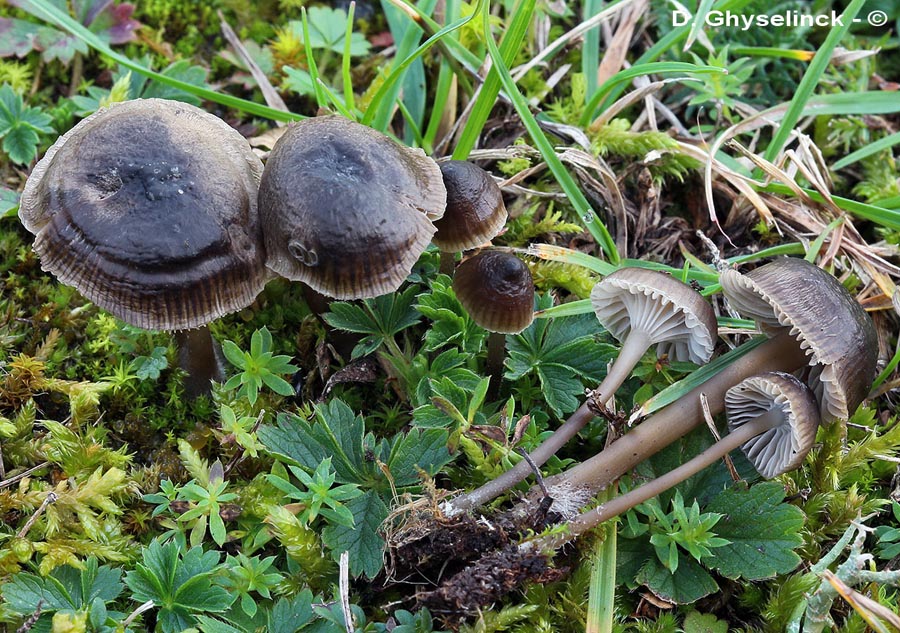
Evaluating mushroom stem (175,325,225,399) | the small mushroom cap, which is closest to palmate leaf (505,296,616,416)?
the small mushroom cap

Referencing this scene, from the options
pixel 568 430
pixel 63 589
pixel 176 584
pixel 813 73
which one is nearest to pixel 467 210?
pixel 568 430

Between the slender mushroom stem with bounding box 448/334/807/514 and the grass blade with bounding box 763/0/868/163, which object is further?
the grass blade with bounding box 763/0/868/163

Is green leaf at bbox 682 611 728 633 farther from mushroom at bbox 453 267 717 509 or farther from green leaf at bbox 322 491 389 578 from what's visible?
green leaf at bbox 322 491 389 578

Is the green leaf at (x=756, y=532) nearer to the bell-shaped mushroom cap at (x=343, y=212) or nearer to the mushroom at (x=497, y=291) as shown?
the mushroom at (x=497, y=291)

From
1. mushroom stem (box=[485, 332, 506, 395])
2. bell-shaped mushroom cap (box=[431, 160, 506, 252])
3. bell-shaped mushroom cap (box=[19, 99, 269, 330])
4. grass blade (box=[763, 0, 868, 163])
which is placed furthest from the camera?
grass blade (box=[763, 0, 868, 163])

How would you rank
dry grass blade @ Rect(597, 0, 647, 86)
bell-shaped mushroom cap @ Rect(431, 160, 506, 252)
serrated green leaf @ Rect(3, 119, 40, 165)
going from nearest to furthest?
bell-shaped mushroom cap @ Rect(431, 160, 506, 252), serrated green leaf @ Rect(3, 119, 40, 165), dry grass blade @ Rect(597, 0, 647, 86)

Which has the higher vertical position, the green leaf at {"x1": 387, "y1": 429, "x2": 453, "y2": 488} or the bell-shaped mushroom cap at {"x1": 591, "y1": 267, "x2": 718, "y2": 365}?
the bell-shaped mushroom cap at {"x1": 591, "y1": 267, "x2": 718, "y2": 365}

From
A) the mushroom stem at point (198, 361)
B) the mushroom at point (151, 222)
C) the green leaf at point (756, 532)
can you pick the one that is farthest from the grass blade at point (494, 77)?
the green leaf at point (756, 532)
